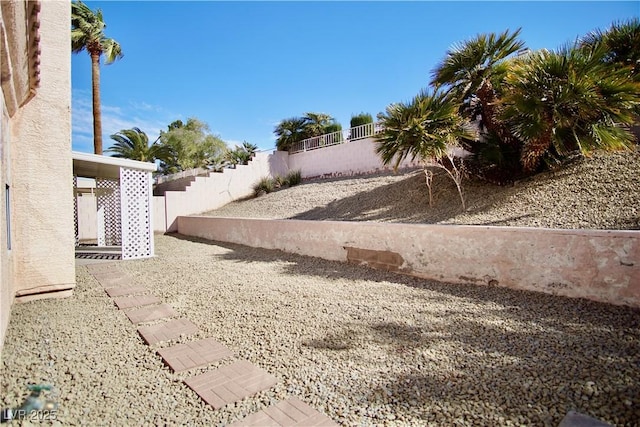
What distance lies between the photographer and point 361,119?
1711 centimetres

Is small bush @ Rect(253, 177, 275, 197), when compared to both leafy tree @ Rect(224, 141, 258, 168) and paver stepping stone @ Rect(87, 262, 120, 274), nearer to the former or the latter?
leafy tree @ Rect(224, 141, 258, 168)

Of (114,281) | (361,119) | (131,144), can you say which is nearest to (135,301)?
(114,281)

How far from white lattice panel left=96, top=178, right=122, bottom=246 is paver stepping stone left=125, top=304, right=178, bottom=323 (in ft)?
31.6

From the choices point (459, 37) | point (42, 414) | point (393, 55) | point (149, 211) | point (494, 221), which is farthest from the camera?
point (393, 55)

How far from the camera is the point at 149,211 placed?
356 inches

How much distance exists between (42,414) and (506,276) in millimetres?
5381

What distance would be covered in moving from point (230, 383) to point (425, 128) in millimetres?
7254

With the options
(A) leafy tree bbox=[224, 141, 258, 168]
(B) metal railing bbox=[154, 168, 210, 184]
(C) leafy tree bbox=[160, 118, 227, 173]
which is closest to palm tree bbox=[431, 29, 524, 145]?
(B) metal railing bbox=[154, 168, 210, 184]

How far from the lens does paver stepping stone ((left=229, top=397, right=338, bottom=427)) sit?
6.60ft

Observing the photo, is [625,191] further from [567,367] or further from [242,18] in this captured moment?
[242,18]

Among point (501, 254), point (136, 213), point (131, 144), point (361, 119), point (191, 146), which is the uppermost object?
point (191, 146)

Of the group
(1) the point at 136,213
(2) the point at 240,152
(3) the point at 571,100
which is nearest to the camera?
(3) the point at 571,100

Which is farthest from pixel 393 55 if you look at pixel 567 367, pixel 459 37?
pixel 567 367

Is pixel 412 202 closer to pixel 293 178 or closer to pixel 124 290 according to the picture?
pixel 124 290
